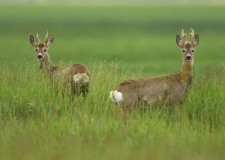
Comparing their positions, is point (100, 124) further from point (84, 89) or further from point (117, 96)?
point (84, 89)

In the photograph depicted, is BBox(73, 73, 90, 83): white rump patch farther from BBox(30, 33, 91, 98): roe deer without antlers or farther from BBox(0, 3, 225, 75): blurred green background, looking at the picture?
BBox(0, 3, 225, 75): blurred green background

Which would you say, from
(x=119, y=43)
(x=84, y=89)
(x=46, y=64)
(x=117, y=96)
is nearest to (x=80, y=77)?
(x=84, y=89)

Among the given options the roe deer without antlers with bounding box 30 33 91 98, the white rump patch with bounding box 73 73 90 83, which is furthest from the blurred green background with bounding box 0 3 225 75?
the white rump patch with bounding box 73 73 90 83

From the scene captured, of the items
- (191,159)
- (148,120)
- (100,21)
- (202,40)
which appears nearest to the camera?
(191,159)

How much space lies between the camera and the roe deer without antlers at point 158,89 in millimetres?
10977

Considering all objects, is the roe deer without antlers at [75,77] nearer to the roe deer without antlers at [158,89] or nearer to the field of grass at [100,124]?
the field of grass at [100,124]

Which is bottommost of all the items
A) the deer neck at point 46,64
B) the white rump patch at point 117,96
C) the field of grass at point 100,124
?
the field of grass at point 100,124

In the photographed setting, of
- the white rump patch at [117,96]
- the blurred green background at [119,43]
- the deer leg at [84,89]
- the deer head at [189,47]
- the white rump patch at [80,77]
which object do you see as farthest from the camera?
the blurred green background at [119,43]

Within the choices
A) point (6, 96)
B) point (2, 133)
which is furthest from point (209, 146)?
point (6, 96)

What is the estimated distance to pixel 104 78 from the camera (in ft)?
42.2

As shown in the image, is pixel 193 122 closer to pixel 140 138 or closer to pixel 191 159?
pixel 140 138

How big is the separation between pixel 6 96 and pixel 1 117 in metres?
1.18

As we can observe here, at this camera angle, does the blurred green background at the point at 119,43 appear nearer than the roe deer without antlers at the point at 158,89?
No

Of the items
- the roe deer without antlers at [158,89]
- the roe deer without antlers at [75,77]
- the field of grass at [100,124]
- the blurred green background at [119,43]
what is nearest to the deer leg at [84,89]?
the roe deer without antlers at [75,77]
